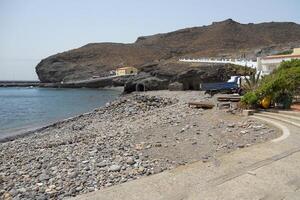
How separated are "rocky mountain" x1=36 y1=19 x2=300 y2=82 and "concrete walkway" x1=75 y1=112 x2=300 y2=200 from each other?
99.4 metres

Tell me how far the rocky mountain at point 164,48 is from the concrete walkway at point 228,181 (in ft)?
326

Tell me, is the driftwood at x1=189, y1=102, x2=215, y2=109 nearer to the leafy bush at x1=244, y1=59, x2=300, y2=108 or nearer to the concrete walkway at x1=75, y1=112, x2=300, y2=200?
the leafy bush at x1=244, y1=59, x2=300, y2=108

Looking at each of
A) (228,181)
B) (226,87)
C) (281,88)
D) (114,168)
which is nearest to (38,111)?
(226,87)

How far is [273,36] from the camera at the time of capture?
16000 centimetres

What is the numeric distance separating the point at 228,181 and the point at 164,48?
13335cm

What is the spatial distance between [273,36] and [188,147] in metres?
160

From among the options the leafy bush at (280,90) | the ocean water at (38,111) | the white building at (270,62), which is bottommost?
the ocean water at (38,111)

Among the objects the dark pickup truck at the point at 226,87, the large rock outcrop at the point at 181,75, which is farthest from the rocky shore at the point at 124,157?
the large rock outcrop at the point at 181,75

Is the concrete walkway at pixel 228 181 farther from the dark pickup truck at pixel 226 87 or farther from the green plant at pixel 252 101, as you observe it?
the dark pickup truck at pixel 226 87

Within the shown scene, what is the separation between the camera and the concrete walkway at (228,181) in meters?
6.45

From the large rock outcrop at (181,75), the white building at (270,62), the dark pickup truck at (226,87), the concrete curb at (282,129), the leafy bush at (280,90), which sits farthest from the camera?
the large rock outcrop at (181,75)

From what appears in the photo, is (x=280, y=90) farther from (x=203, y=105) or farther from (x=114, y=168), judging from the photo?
(x=114, y=168)

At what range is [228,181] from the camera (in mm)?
7043

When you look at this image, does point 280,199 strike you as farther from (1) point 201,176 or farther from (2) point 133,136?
(2) point 133,136
